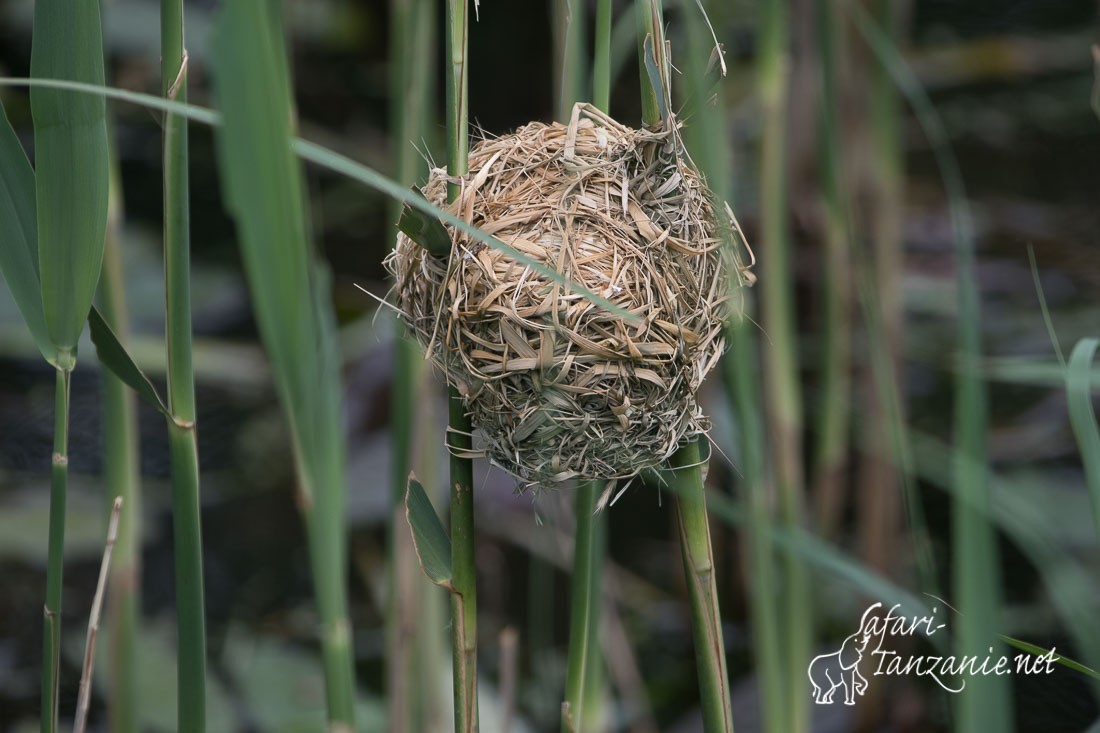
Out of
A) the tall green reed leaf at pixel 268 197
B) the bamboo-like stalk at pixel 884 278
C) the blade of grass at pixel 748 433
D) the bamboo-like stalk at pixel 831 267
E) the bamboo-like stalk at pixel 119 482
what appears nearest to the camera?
the tall green reed leaf at pixel 268 197

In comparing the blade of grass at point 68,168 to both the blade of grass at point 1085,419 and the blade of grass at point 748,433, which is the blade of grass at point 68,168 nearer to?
the blade of grass at point 748,433

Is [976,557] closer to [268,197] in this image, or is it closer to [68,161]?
[268,197]

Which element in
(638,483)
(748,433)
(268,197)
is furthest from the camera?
(638,483)

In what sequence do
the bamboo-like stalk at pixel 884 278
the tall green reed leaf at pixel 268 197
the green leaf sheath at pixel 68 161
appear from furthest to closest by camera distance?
the bamboo-like stalk at pixel 884 278, the green leaf sheath at pixel 68 161, the tall green reed leaf at pixel 268 197

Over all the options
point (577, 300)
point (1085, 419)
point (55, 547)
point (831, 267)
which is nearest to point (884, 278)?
point (831, 267)

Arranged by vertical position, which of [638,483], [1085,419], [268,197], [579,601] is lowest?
[638,483]

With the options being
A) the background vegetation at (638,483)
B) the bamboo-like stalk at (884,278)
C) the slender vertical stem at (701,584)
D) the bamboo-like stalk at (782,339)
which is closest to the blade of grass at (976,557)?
the background vegetation at (638,483)

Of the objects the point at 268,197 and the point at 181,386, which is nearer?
the point at 268,197
